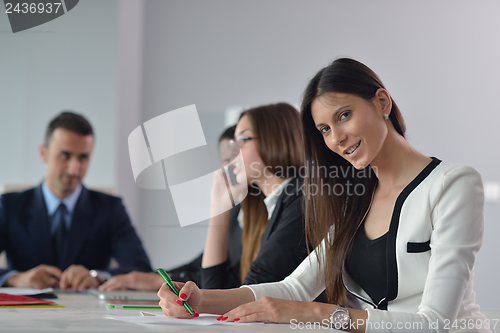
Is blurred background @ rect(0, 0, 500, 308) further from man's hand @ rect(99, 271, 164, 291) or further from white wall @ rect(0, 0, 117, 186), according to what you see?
man's hand @ rect(99, 271, 164, 291)

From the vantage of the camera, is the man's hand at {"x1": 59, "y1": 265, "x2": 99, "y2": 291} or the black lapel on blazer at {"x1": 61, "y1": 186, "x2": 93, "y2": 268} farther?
the black lapel on blazer at {"x1": 61, "y1": 186, "x2": 93, "y2": 268}

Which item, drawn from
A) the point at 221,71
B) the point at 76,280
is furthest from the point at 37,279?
the point at 221,71

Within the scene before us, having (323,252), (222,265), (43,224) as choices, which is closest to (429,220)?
(323,252)

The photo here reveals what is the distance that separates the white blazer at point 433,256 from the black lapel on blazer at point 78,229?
1.49 m

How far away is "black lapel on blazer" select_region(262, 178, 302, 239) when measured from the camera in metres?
1.47

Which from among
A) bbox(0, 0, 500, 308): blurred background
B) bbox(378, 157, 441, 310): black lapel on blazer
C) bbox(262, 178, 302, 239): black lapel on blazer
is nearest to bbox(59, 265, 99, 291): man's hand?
bbox(262, 178, 302, 239): black lapel on blazer

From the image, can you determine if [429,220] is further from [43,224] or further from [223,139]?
[43,224]

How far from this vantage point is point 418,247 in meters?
0.95

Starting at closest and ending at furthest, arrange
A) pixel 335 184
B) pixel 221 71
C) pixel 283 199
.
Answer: pixel 335 184 < pixel 283 199 < pixel 221 71

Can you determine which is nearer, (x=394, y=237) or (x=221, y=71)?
(x=394, y=237)

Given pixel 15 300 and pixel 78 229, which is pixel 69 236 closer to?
pixel 78 229

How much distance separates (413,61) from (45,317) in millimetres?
3299

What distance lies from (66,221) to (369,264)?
1.75 m

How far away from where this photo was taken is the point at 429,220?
3.10 feet
